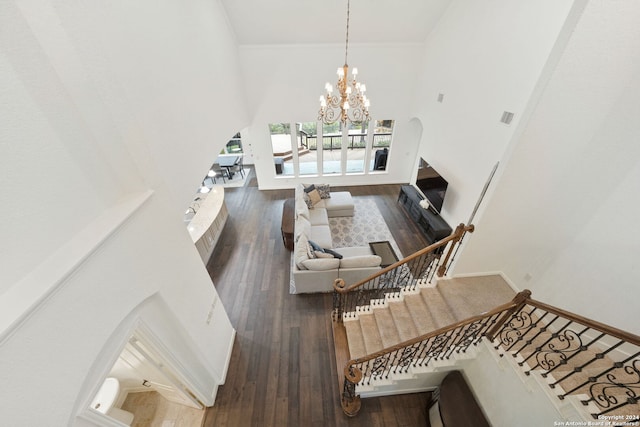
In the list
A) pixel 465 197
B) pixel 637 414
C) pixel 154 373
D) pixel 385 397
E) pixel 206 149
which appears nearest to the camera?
pixel 637 414

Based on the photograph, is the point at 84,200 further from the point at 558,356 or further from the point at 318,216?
the point at 318,216

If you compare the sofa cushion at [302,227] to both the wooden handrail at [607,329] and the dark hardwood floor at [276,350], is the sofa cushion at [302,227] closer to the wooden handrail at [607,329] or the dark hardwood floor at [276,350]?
the dark hardwood floor at [276,350]

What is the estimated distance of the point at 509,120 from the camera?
3.77 m

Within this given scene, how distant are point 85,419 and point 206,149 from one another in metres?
3.25

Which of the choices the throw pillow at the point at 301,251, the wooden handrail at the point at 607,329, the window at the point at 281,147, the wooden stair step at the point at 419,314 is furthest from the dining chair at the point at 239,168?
the wooden handrail at the point at 607,329

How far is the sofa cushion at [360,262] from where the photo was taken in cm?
447

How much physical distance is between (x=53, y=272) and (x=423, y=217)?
21.4 feet

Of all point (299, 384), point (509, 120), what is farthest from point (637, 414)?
point (509, 120)

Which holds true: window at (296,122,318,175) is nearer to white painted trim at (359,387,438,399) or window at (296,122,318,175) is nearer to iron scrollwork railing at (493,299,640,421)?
white painted trim at (359,387,438,399)

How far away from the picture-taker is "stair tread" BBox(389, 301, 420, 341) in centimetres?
332

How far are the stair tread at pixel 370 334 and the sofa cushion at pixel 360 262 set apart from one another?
36.7 inches

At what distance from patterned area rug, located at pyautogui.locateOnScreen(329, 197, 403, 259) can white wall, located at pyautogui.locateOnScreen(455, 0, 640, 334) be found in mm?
2745

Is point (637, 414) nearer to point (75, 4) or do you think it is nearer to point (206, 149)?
point (75, 4)

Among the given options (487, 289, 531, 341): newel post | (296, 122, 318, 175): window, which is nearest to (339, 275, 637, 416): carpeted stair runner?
(487, 289, 531, 341): newel post
